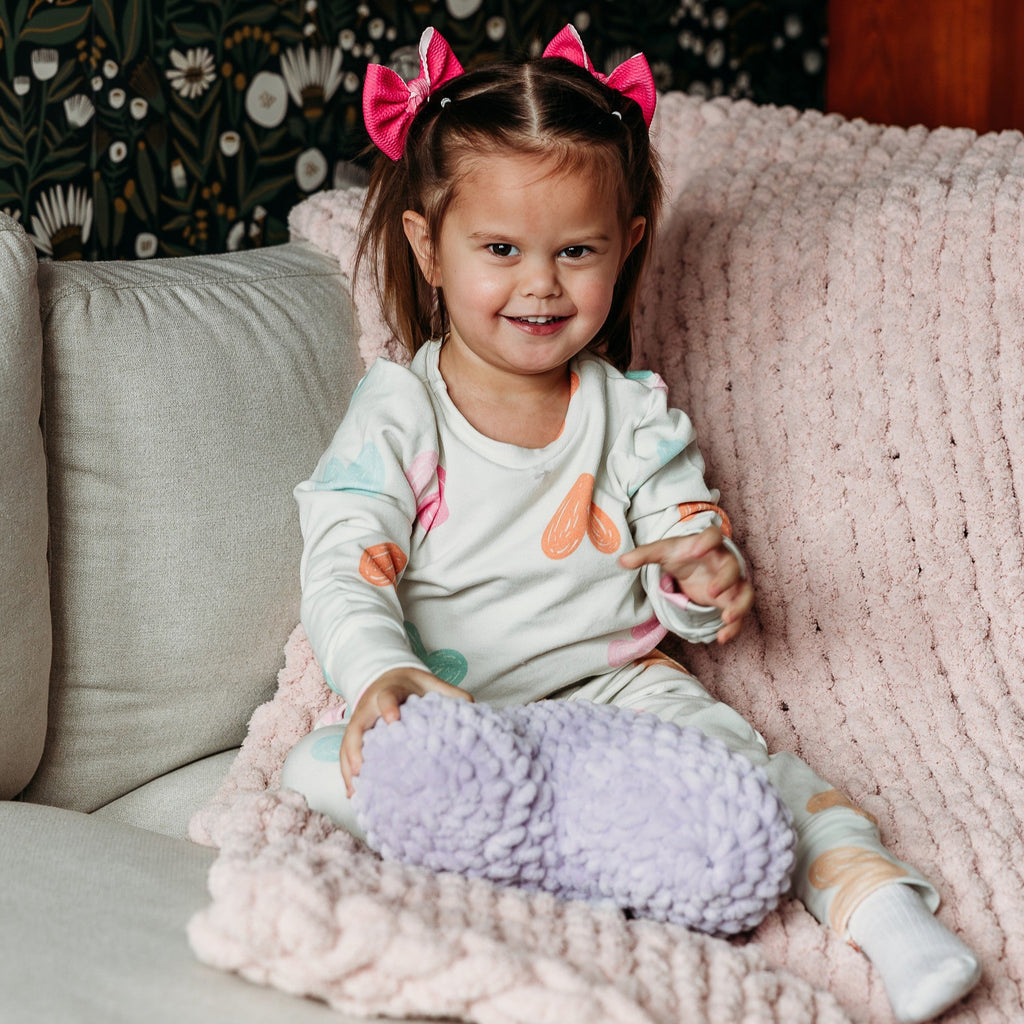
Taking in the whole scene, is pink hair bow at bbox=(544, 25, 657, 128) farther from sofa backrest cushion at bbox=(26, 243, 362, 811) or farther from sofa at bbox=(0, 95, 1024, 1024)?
sofa backrest cushion at bbox=(26, 243, 362, 811)

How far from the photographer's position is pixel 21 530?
3.29ft

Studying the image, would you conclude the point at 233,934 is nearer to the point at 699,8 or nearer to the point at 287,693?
the point at 287,693

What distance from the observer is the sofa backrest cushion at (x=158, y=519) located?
110 cm

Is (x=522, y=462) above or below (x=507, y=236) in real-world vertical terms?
below

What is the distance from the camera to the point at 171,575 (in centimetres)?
112

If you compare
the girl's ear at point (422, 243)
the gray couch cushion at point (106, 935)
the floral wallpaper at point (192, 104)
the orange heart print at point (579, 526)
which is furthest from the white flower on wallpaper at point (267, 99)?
the gray couch cushion at point (106, 935)

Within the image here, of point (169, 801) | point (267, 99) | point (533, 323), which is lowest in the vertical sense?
point (169, 801)

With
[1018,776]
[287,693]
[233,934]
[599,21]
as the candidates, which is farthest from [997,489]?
[599,21]

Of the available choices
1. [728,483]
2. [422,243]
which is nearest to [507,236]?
[422,243]

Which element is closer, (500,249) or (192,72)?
(500,249)

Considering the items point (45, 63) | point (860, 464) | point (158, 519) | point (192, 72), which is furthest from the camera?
point (192, 72)

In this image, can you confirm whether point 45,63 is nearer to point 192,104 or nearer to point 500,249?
point 192,104

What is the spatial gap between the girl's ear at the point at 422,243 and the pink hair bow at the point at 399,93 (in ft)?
0.25

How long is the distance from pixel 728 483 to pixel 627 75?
0.44m
